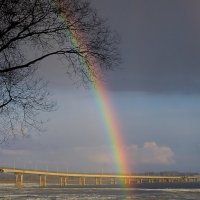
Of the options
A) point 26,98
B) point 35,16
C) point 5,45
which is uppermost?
point 35,16

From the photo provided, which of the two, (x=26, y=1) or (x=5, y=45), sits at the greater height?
(x=26, y=1)

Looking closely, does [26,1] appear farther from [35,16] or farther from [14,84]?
[14,84]

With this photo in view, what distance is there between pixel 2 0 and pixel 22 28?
46.7 inches

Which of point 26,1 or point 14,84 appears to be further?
point 14,84

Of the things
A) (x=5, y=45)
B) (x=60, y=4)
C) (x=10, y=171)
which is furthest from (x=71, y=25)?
(x=10, y=171)

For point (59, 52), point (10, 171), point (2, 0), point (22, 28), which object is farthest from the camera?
point (10, 171)

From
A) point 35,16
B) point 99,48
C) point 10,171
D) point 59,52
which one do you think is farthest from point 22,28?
point 10,171

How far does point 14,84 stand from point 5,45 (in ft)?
5.27

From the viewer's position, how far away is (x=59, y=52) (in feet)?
50.8

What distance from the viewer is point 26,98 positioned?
15547 mm

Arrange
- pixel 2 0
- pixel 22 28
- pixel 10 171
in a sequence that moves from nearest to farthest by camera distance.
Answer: pixel 2 0, pixel 22 28, pixel 10 171

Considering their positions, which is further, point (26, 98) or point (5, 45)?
point (26, 98)

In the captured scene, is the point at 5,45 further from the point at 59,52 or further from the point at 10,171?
the point at 10,171

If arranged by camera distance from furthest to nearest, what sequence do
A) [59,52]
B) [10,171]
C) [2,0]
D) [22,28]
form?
[10,171] → [59,52] → [22,28] → [2,0]
